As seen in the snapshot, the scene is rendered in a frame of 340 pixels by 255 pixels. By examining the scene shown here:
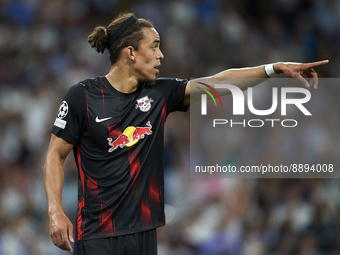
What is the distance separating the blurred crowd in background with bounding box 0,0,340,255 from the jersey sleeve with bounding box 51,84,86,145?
9.46ft

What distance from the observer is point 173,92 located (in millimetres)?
3135

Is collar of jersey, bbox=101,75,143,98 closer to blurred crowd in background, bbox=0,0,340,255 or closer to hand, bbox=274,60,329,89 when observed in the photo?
hand, bbox=274,60,329,89

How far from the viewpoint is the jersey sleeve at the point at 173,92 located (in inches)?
122

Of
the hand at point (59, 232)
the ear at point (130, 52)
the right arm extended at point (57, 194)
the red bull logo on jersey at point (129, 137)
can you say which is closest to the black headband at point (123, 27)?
the ear at point (130, 52)

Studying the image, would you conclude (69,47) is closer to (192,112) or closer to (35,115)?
(35,115)

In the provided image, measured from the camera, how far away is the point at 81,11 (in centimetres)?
693

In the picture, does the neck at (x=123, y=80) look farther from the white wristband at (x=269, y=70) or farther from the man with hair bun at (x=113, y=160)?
the white wristband at (x=269, y=70)

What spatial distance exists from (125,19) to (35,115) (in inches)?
137

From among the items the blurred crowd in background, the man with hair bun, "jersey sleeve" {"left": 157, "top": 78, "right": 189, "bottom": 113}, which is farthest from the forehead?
the blurred crowd in background

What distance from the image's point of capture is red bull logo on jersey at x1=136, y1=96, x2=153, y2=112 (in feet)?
9.80

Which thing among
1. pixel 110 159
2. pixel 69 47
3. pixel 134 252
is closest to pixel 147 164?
pixel 110 159

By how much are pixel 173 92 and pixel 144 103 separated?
0.25 meters

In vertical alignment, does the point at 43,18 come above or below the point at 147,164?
above

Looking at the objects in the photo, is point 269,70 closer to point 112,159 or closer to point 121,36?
point 121,36
